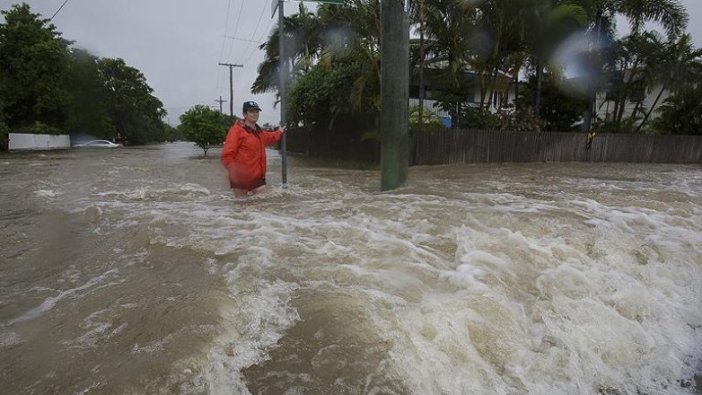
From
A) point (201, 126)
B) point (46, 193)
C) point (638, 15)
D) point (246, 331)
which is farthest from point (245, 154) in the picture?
point (638, 15)

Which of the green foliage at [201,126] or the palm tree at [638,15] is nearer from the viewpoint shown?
the palm tree at [638,15]

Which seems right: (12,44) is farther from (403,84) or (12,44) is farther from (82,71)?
(403,84)

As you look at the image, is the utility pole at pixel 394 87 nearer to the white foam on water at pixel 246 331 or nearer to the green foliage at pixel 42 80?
the white foam on water at pixel 246 331

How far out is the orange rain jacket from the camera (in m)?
5.49

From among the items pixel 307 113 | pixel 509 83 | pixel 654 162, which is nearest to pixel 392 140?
pixel 307 113

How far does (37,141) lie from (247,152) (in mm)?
28605

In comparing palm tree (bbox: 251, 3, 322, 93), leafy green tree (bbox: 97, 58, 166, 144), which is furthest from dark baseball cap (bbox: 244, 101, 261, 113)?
leafy green tree (bbox: 97, 58, 166, 144)

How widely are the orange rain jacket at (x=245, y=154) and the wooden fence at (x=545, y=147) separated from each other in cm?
712

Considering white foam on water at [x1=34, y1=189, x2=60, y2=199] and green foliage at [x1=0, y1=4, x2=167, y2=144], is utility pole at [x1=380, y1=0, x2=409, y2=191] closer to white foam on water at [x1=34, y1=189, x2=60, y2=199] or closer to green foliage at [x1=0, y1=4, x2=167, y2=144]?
white foam on water at [x1=34, y1=189, x2=60, y2=199]

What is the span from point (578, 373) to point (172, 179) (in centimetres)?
860

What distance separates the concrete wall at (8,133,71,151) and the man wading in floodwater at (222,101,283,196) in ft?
82.5

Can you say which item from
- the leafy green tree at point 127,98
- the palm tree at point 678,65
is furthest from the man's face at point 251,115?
the leafy green tree at point 127,98

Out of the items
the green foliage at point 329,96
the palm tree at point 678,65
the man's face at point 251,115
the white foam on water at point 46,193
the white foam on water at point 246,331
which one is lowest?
the white foam on water at point 246,331

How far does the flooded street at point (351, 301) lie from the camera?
2186 mm
